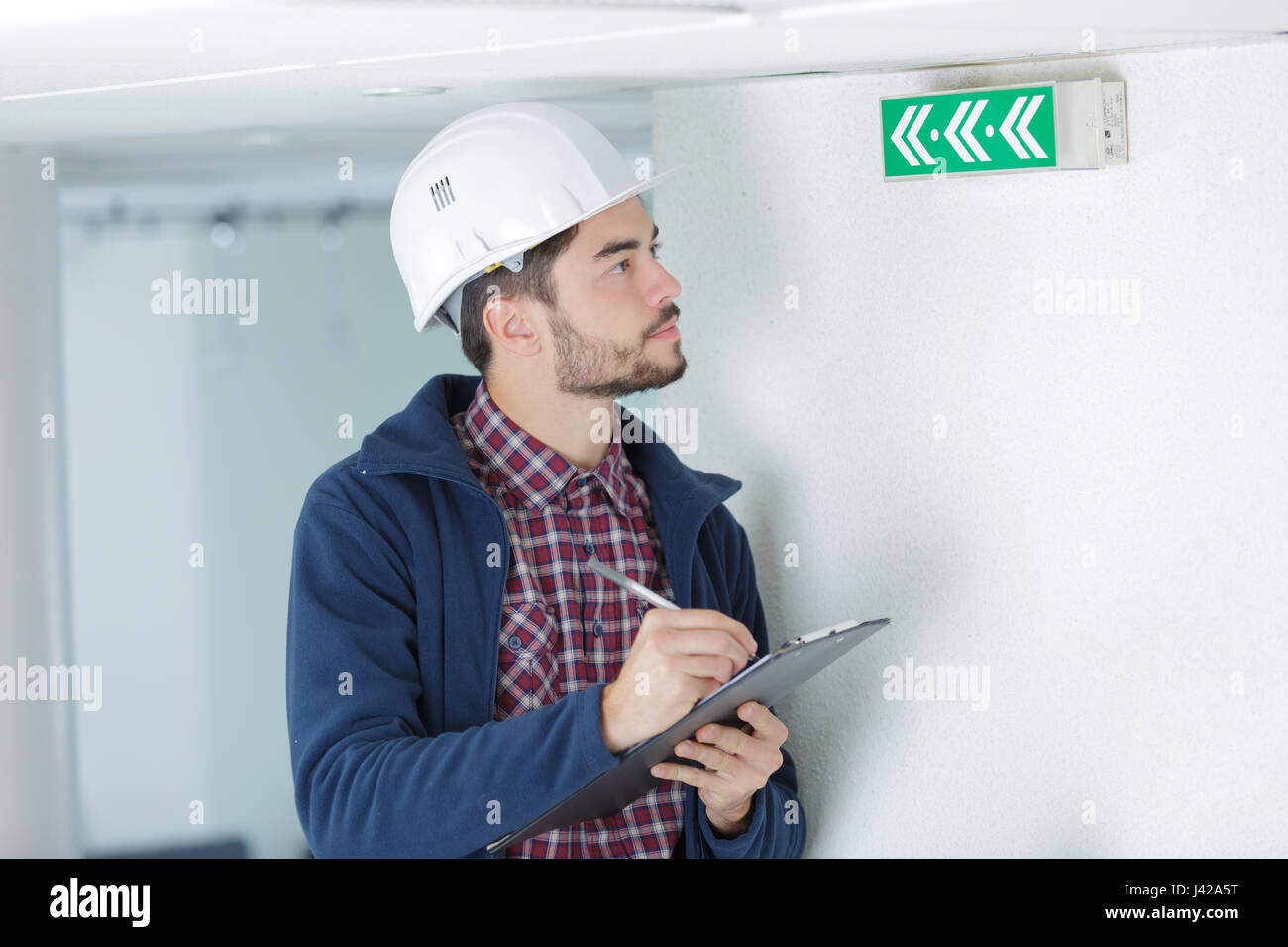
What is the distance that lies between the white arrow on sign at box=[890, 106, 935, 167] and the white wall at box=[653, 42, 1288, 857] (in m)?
0.04

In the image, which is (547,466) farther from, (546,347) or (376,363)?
(376,363)

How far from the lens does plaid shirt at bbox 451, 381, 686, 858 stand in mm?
1295

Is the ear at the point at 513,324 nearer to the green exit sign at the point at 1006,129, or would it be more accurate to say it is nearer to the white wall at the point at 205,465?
the green exit sign at the point at 1006,129

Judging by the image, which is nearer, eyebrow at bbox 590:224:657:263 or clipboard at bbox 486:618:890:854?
clipboard at bbox 486:618:890:854

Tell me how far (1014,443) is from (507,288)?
58 centimetres

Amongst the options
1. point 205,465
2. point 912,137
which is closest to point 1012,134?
point 912,137

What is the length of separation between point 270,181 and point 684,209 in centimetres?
197

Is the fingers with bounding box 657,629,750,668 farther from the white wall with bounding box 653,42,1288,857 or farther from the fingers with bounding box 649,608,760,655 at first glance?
the white wall with bounding box 653,42,1288,857

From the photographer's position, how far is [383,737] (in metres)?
1.18

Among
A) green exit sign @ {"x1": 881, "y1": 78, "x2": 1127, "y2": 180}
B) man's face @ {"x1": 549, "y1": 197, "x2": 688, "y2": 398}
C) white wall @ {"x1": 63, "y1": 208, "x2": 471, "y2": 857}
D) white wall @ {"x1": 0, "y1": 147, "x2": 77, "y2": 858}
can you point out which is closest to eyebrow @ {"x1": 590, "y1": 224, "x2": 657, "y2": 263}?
man's face @ {"x1": 549, "y1": 197, "x2": 688, "y2": 398}

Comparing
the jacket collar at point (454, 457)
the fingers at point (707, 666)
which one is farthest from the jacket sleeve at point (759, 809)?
the fingers at point (707, 666)

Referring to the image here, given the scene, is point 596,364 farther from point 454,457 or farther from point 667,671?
point 667,671
